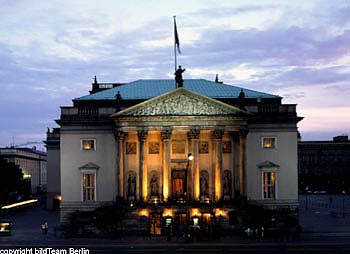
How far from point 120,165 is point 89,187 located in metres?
5.68

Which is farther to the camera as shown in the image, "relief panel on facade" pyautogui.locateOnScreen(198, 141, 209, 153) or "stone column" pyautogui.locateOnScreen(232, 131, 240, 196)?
"relief panel on facade" pyautogui.locateOnScreen(198, 141, 209, 153)

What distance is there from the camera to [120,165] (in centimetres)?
7512

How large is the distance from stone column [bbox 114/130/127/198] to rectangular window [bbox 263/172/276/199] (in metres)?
16.6

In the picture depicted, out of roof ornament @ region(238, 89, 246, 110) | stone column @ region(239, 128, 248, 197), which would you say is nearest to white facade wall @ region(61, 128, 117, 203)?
stone column @ region(239, 128, 248, 197)

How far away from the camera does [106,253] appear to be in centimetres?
5338

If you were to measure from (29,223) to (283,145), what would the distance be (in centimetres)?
3533

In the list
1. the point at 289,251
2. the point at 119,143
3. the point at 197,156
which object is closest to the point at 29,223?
the point at 119,143

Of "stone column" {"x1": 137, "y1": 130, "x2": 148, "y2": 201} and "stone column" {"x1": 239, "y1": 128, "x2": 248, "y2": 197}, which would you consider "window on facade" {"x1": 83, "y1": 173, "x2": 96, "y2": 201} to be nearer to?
"stone column" {"x1": 137, "y1": 130, "x2": 148, "y2": 201}

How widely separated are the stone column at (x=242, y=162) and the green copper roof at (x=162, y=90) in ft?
24.0

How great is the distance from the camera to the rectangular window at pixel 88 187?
7812 cm

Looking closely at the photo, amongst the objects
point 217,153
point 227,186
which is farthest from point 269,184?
point 217,153

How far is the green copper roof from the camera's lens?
268 ft

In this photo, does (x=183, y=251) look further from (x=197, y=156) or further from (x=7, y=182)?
(x=7, y=182)

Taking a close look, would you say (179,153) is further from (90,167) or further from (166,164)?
(90,167)
